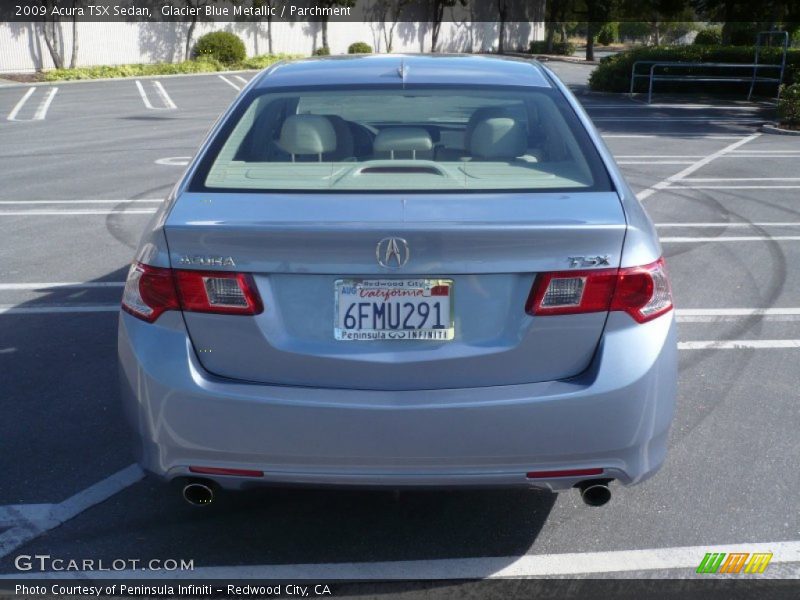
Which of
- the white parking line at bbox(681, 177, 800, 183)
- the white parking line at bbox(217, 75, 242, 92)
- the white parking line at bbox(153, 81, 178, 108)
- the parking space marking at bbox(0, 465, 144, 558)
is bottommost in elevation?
the white parking line at bbox(217, 75, 242, 92)

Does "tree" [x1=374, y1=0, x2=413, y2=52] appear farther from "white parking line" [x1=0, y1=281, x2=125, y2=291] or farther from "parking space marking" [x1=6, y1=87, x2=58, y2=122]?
"white parking line" [x1=0, y1=281, x2=125, y2=291]

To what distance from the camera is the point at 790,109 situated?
17906mm

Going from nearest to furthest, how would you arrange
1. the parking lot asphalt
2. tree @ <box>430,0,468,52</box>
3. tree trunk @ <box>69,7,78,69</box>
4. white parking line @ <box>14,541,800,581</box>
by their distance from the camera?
white parking line @ <box>14,541,800,581</box>, the parking lot asphalt, tree trunk @ <box>69,7,78,69</box>, tree @ <box>430,0,468,52</box>

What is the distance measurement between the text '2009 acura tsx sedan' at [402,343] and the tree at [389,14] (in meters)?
48.8

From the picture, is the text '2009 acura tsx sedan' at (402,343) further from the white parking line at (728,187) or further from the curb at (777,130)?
the curb at (777,130)

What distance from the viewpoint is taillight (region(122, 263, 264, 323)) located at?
9.65 ft

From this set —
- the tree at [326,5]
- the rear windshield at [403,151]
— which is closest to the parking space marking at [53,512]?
the rear windshield at [403,151]

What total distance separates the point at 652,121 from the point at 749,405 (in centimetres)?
1604

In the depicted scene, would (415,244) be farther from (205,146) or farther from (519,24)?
(519,24)

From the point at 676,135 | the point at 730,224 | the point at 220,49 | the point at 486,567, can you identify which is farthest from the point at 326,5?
the point at 486,567

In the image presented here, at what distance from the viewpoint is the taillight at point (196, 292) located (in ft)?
9.65

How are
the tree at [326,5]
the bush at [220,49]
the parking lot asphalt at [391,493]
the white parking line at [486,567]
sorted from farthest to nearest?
the tree at [326,5], the bush at [220,49], the parking lot asphalt at [391,493], the white parking line at [486,567]

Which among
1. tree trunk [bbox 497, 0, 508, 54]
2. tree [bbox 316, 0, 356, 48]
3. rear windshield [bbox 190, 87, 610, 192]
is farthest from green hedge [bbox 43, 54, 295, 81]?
rear windshield [bbox 190, 87, 610, 192]

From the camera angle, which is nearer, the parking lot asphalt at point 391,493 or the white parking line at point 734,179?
the parking lot asphalt at point 391,493
